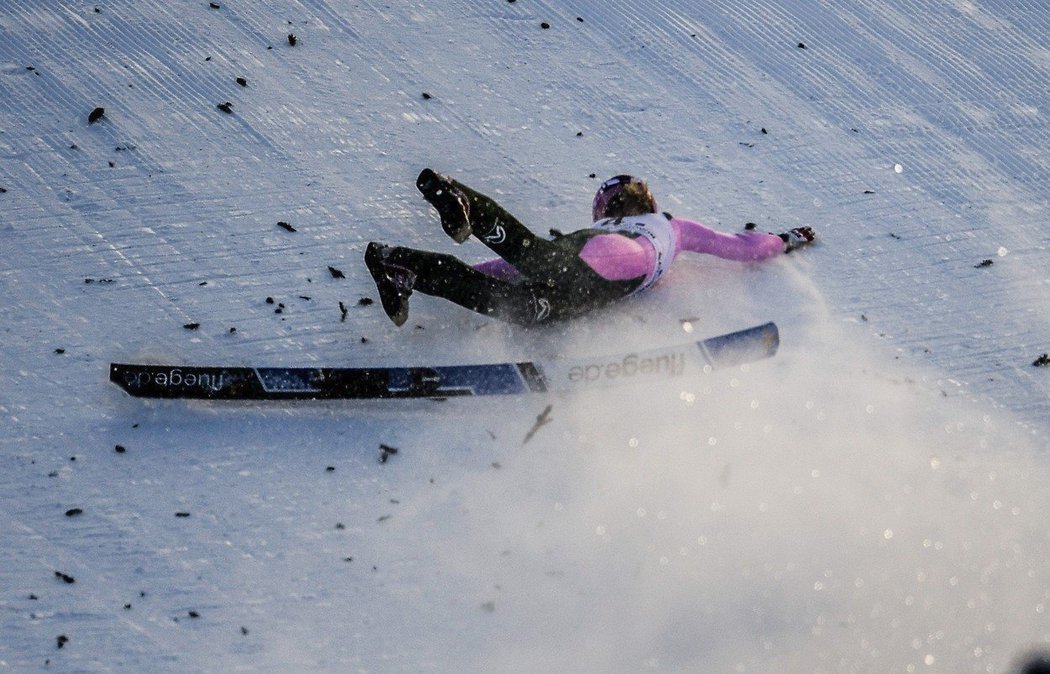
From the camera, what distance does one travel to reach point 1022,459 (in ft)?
8.51

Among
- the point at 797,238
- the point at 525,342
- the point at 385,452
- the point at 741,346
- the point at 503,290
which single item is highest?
the point at 797,238

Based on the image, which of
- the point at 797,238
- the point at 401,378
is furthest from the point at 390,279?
the point at 797,238

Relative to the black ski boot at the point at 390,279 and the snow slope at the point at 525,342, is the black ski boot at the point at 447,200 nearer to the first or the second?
the black ski boot at the point at 390,279

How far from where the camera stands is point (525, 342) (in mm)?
2908

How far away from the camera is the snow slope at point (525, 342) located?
2240mm

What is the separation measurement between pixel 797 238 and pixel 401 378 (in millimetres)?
1267

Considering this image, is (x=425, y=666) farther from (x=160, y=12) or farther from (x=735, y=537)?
(x=160, y=12)

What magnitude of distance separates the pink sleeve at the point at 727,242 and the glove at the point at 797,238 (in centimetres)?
3

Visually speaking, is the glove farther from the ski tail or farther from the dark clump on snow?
the dark clump on snow

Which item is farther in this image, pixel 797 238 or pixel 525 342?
pixel 797 238

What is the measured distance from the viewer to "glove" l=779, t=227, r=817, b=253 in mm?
3219

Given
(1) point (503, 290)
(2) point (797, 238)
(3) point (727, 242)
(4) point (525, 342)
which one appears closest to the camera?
(1) point (503, 290)

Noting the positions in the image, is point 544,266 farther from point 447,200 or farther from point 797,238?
point 797,238

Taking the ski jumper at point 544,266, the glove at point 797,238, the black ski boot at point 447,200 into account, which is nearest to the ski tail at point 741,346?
the ski jumper at point 544,266
